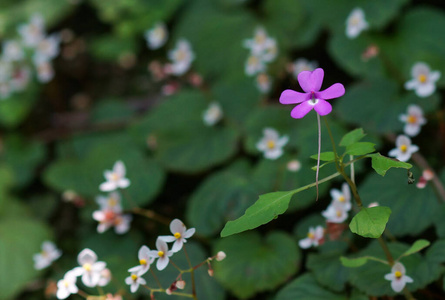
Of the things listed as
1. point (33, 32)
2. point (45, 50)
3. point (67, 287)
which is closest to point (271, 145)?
point (67, 287)

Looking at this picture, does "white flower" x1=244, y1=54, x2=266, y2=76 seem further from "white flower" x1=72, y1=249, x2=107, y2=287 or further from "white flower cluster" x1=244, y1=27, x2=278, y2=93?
"white flower" x1=72, y1=249, x2=107, y2=287

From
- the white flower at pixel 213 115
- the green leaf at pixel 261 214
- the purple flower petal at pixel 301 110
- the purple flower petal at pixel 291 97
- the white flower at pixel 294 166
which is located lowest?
the green leaf at pixel 261 214

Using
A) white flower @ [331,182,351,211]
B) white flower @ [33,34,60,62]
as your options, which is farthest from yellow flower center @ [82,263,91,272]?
white flower @ [33,34,60,62]

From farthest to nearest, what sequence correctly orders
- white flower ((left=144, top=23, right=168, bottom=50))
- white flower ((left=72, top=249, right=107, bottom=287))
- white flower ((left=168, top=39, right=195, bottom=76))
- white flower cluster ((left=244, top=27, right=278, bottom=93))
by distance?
1. white flower ((left=144, top=23, right=168, bottom=50))
2. white flower ((left=168, top=39, right=195, bottom=76))
3. white flower cluster ((left=244, top=27, right=278, bottom=93))
4. white flower ((left=72, top=249, right=107, bottom=287))

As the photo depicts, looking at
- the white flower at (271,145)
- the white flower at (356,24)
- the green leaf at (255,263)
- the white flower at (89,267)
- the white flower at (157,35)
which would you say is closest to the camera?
the white flower at (89,267)

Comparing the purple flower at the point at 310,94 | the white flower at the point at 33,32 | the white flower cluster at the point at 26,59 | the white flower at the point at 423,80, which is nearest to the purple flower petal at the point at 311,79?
the purple flower at the point at 310,94

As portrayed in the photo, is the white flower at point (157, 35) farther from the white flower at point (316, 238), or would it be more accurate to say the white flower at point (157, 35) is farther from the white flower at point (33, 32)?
the white flower at point (316, 238)

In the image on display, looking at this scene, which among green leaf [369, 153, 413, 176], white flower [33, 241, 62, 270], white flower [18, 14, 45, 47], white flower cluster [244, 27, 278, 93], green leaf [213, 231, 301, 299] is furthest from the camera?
white flower [18, 14, 45, 47]

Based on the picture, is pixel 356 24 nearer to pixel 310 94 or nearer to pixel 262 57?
pixel 262 57
